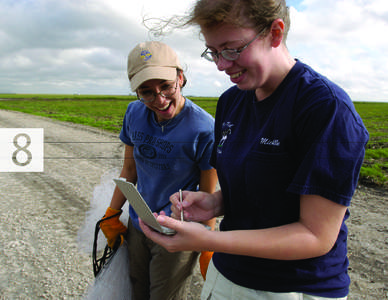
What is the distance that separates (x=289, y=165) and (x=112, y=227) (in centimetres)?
153

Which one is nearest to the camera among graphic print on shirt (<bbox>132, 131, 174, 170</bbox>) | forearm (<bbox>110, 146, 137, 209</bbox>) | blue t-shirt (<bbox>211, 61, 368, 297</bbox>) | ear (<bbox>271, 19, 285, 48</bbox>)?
blue t-shirt (<bbox>211, 61, 368, 297</bbox>)

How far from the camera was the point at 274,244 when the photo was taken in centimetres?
92

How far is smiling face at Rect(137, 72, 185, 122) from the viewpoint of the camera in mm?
1687

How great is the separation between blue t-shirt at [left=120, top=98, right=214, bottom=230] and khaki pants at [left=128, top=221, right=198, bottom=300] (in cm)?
31

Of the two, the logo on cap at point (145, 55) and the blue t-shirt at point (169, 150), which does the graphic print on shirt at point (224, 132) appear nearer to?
the blue t-shirt at point (169, 150)

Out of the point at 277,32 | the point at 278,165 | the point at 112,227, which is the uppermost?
the point at 277,32

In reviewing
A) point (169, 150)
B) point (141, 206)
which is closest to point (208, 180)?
point (169, 150)

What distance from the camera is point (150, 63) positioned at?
164 centimetres

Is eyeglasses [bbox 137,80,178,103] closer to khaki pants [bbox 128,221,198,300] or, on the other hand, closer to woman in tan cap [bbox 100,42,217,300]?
woman in tan cap [bbox 100,42,217,300]

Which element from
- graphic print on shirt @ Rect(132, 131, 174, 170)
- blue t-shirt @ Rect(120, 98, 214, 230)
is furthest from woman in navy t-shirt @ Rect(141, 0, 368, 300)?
graphic print on shirt @ Rect(132, 131, 174, 170)

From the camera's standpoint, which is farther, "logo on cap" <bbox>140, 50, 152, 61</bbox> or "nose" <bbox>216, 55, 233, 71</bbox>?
"logo on cap" <bbox>140, 50, 152, 61</bbox>

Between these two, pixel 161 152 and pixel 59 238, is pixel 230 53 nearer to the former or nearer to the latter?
pixel 161 152

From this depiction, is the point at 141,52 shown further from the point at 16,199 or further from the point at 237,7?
the point at 16,199

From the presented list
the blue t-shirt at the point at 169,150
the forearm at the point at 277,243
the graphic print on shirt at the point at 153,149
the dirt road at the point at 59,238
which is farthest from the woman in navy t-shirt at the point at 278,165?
the dirt road at the point at 59,238
